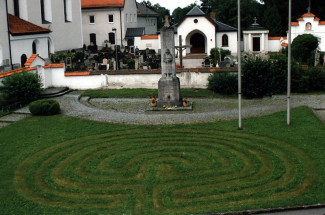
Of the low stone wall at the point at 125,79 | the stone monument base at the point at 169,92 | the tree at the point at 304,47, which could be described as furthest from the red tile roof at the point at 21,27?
the tree at the point at 304,47

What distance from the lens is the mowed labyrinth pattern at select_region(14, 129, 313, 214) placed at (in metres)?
12.6

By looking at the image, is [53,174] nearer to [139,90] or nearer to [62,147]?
[62,147]

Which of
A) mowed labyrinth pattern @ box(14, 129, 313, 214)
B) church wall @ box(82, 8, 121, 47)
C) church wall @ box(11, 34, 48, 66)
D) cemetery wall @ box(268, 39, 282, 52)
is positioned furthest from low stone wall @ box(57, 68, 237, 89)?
church wall @ box(82, 8, 121, 47)

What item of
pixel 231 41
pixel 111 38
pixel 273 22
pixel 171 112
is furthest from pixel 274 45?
pixel 171 112

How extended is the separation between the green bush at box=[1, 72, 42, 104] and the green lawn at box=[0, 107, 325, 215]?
15.3 feet

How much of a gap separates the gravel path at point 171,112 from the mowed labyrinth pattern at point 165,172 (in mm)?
2895

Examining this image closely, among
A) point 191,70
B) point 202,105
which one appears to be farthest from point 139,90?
point 202,105

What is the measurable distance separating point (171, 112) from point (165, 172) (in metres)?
9.24

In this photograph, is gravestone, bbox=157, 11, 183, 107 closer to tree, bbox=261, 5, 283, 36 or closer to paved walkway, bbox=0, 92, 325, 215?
paved walkway, bbox=0, 92, 325, 215

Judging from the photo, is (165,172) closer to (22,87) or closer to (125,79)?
(22,87)

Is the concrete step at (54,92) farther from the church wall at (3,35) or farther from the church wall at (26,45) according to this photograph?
the church wall at (26,45)

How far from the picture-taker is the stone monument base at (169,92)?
25.0m

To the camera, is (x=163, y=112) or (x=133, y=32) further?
(x=133, y=32)

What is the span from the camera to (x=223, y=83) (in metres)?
28.4
